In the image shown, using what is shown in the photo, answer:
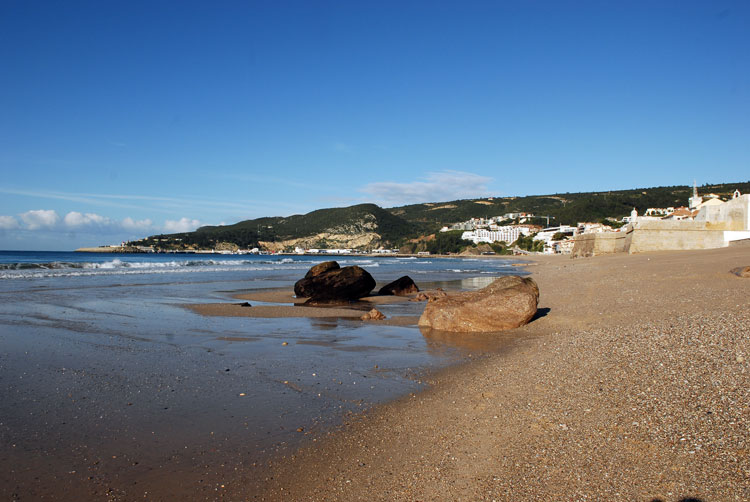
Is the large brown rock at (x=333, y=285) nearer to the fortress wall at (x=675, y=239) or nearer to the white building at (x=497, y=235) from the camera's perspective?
the fortress wall at (x=675, y=239)

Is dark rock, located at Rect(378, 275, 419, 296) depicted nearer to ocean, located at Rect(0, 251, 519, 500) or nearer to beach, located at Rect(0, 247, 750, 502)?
ocean, located at Rect(0, 251, 519, 500)

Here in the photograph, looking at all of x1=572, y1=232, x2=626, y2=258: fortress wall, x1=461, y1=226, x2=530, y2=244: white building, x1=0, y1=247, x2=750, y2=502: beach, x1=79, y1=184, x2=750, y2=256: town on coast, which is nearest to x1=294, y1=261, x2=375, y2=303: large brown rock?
x1=0, y1=247, x2=750, y2=502: beach

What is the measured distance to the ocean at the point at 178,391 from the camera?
4.50m

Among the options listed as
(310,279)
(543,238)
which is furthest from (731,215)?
(543,238)

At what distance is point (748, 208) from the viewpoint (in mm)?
38781

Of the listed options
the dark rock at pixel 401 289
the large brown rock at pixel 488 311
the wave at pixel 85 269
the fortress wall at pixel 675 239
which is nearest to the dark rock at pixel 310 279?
the dark rock at pixel 401 289

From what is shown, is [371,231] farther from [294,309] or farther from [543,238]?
[294,309]

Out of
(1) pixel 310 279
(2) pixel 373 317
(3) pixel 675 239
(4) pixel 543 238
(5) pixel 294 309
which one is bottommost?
(4) pixel 543 238

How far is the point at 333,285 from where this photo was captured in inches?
→ 783

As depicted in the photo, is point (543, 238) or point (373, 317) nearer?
point (373, 317)

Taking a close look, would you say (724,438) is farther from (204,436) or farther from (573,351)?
(204,436)

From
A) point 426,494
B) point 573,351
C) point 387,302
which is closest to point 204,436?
point 426,494

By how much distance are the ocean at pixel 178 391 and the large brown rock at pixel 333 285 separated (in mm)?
5793

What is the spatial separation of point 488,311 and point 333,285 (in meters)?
9.47
